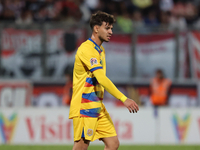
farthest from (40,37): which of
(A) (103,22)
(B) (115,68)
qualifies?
(A) (103,22)

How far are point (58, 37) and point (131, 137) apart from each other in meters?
3.44

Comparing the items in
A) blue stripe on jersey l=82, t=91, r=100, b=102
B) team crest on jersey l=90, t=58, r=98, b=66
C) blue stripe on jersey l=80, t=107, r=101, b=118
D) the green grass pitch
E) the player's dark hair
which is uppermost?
the player's dark hair

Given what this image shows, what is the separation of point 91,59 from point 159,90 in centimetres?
736

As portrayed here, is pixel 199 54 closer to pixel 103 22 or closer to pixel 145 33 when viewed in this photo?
pixel 145 33

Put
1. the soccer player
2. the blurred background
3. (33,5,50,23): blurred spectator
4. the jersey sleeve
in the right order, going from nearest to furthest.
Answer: the jersey sleeve → the soccer player → the blurred background → (33,5,50,23): blurred spectator

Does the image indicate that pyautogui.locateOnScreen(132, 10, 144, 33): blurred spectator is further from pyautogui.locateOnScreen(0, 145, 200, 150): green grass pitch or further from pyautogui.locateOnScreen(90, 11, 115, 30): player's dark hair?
pyautogui.locateOnScreen(90, 11, 115, 30): player's dark hair

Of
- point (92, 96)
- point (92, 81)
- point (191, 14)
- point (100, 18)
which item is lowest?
point (92, 96)

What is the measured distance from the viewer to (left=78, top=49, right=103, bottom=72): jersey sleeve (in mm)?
4672

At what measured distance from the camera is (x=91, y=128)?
486 cm

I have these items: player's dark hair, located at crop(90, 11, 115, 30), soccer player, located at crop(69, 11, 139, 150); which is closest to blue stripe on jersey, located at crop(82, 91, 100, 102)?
soccer player, located at crop(69, 11, 139, 150)

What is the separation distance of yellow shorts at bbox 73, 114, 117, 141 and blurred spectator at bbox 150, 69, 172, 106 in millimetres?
6889

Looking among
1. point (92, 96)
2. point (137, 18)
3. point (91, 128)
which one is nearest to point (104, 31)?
point (92, 96)

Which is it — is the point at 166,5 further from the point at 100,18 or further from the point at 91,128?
the point at 91,128

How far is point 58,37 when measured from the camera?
11602mm
